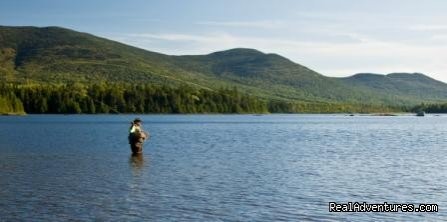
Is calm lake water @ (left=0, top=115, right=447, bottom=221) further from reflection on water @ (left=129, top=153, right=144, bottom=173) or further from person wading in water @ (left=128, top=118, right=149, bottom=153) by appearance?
person wading in water @ (left=128, top=118, right=149, bottom=153)

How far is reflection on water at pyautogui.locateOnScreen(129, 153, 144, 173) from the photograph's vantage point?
55281mm

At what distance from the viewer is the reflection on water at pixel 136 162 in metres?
55.3

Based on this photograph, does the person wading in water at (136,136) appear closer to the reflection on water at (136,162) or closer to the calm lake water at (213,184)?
the reflection on water at (136,162)

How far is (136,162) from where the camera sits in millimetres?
61000

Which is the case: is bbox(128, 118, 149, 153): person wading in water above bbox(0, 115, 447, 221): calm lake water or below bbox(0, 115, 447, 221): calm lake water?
above

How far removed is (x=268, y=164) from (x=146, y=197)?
22736 mm

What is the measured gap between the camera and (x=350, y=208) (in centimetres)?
3459

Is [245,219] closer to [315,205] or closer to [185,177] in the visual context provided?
[315,205]

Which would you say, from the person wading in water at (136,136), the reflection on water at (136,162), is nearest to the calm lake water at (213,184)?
the reflection on water at (136,162)

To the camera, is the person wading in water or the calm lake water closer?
the calm lake water

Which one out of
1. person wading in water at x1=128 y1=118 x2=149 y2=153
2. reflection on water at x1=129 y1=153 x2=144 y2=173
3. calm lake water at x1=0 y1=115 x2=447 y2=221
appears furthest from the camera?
person wading in water at x1=128 y1=118 x2=149 y2=153

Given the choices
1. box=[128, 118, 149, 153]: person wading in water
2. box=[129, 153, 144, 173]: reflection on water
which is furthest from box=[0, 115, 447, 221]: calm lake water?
box=[128, 118, 149, 153]: person wading in water

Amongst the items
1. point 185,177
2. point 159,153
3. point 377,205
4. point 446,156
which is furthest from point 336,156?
point 377,205

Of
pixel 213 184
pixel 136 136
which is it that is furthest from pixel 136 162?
pixel 213 184
